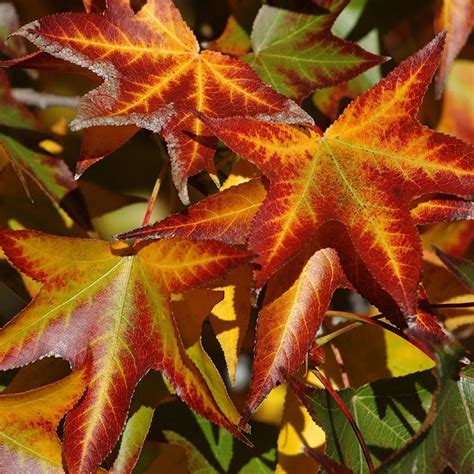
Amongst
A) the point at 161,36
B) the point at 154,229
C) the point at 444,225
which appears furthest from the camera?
the point at 444,225

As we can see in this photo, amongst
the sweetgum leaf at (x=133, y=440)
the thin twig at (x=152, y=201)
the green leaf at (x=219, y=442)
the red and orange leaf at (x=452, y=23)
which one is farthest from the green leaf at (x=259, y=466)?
the red and orange leaf at (x=452, y=23)

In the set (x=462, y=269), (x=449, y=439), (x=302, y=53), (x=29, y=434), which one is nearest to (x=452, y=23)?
(x=302, y=53)

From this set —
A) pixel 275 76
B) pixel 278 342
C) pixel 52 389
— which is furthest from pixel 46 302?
pixel 275 76

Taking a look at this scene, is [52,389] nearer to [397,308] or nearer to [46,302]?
[46,302]

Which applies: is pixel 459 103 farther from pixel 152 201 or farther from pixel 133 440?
pixel 133 440

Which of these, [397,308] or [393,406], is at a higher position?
[397,308]

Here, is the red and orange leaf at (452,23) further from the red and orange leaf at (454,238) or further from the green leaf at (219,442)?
the green leaf at (219,442)

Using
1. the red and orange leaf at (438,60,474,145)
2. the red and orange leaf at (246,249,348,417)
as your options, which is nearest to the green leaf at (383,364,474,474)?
the red and orange leaf at (246,249,348,417)
